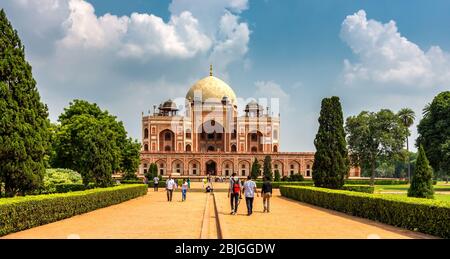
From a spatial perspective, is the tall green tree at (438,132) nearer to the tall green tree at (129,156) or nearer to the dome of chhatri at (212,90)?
the tall green tree at (129,156)

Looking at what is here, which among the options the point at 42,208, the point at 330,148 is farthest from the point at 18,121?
the point at 330,148

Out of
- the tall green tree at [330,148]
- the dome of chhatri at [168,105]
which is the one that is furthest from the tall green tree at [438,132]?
the dome of chhatri at [168,105]

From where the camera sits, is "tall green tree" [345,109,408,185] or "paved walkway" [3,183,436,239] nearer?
"paved walkway" [3,183,436,239]

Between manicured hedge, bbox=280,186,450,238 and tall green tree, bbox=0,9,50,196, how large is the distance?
9.18 m

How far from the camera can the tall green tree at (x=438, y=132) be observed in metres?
34.8

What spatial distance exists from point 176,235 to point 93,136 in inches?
521

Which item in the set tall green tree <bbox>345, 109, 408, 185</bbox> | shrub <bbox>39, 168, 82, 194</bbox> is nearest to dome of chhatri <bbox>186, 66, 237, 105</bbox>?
tall green tree <bbox>345, 109, 408, 185</bbox>

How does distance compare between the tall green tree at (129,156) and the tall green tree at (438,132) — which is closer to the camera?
the tall green tree at (438,132)

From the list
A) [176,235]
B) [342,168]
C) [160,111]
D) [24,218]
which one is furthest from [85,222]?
[160,111]

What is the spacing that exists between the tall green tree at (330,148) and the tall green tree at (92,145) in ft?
31.8

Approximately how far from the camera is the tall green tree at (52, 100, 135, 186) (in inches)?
842

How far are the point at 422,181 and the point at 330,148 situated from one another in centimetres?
659

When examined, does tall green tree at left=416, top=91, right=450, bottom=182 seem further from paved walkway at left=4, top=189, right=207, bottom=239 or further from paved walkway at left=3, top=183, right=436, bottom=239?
paved walkway at left=4, top=189, right=207, bottom=239

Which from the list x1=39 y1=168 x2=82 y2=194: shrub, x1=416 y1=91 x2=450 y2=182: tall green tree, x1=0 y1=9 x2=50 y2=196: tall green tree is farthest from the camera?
x1=416 y1=91 x2=450 y2=182: tall green tree
